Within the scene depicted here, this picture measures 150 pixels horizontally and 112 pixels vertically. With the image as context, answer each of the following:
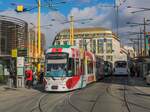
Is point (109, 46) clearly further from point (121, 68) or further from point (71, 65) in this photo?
point (71, 65)

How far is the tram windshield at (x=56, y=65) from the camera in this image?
87.4ft

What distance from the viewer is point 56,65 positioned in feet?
88.3

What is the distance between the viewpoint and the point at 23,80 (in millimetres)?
32000

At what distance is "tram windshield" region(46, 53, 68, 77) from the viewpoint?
26.6 m

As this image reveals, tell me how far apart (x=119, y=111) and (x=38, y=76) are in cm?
2084

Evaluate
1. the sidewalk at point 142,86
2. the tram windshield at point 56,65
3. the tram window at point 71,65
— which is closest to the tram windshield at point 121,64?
the sidewalk at point 142,86

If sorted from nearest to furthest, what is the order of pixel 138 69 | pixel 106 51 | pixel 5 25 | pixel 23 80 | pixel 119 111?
pixel 119 111, pixel 23 80, pixel 5 25, pixel 138 69, pixel 106 51

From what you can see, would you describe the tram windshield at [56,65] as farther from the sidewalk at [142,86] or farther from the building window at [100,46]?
the building window at [100,46]

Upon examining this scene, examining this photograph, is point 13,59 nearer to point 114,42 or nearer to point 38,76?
point 38,76

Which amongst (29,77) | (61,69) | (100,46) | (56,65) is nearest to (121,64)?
(29,77)

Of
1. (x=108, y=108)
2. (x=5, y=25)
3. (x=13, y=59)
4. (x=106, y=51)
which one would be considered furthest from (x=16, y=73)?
(x=106, y=51)

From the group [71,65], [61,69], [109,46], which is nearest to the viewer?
[61,69]

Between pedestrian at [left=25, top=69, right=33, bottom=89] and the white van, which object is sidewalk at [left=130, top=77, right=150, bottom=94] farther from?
the white van

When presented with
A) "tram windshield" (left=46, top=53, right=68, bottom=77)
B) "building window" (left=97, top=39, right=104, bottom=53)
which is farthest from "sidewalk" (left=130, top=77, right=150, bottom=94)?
"building window" (left=97, top=39, right=104, bottom=53)
